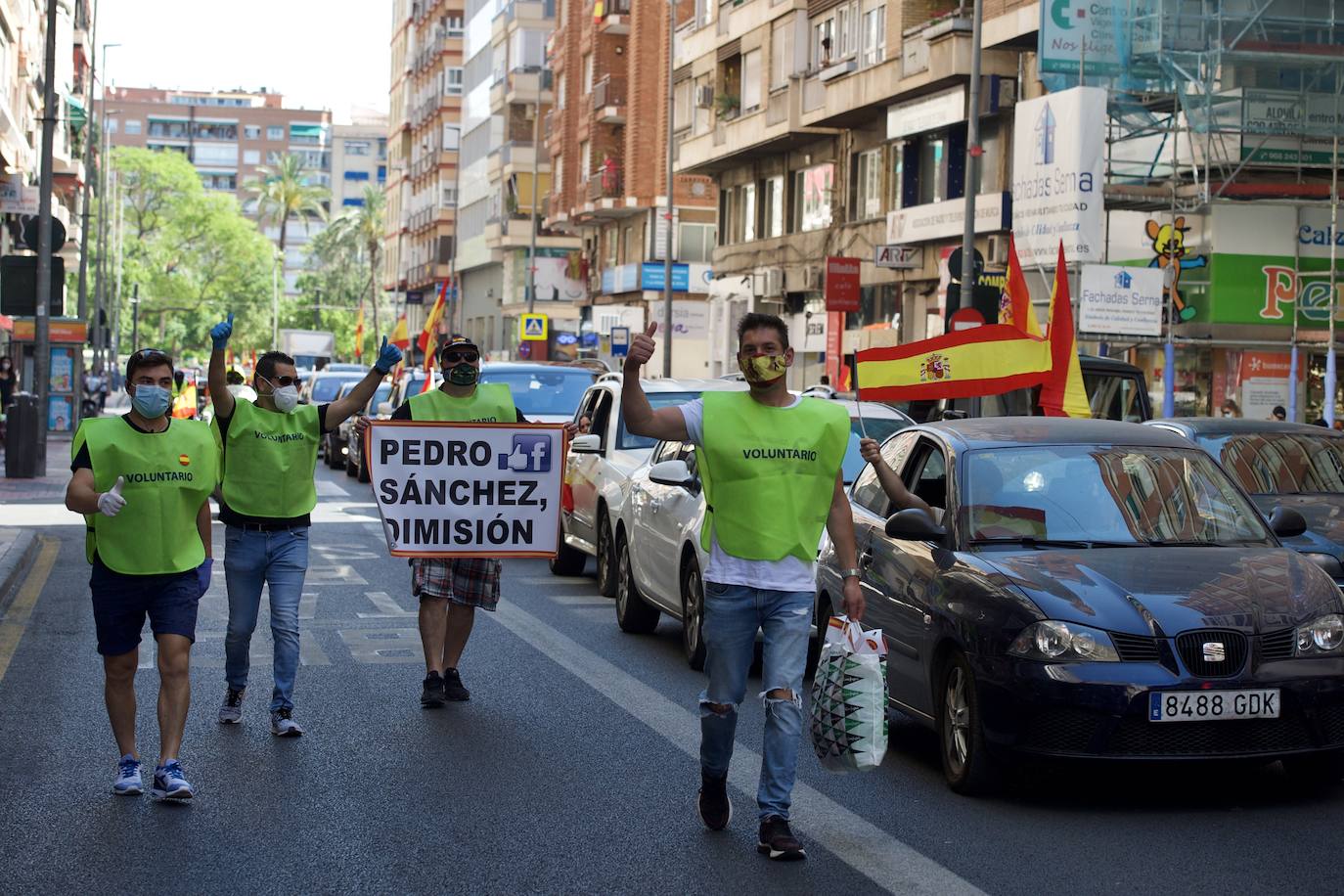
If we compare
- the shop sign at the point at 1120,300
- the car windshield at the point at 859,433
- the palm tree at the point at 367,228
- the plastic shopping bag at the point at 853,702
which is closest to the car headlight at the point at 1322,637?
the plastic shopping bag at the point at 853,702

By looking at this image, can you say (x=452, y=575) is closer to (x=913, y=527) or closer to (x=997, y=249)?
(x=913, y=527)

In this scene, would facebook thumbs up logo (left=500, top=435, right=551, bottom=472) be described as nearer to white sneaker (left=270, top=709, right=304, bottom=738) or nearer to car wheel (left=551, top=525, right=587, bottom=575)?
white sneaker (left=270, top=709, right=304, bottom=738)

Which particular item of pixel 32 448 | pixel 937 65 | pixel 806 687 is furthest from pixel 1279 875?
pixel 937 65

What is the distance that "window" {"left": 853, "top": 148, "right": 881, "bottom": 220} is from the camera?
1726 inches

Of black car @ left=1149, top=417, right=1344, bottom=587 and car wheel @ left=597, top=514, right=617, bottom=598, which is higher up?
black car @ left=1149, top=417, right=1344, bottom=587

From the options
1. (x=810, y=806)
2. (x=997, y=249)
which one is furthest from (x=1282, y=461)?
(x=997, y=249)

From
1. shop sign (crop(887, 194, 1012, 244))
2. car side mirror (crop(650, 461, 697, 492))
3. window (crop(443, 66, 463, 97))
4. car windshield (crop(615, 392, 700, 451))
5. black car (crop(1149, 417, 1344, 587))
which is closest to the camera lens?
car side mirror (crop(650, 461, 697, 492))

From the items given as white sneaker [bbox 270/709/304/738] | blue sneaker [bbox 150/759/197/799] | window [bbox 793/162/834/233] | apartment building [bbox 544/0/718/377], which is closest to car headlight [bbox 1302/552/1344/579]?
white sneaker [bbox 270/709/304/738]

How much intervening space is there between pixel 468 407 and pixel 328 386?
30.2m

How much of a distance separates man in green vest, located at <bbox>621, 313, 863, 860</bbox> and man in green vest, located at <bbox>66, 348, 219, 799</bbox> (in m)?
1.93

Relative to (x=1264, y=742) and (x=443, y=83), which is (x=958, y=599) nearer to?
(x=1264, y=742)

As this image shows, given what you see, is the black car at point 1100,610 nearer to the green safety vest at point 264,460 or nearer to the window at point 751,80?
the green safety vest at point 264,460

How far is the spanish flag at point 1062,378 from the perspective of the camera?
14648 millimetres

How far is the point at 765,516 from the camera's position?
7148mm
